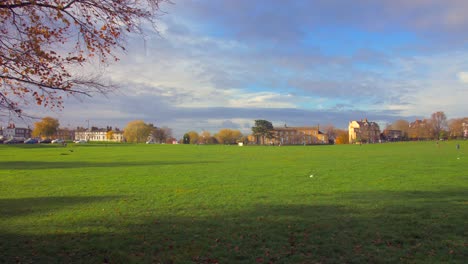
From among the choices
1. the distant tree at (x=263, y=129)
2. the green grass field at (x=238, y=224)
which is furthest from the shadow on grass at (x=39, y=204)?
the distant tree at (x=263, y=129)

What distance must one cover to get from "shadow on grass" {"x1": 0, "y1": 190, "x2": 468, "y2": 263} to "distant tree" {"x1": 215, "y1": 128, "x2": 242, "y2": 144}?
172m

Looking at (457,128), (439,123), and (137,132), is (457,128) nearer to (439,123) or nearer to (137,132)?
(439,123)

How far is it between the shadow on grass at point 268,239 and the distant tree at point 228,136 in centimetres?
17245

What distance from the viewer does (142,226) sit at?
9555 millimetres

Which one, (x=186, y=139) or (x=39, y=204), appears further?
(x=186, y=139)

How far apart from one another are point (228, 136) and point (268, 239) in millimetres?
177450

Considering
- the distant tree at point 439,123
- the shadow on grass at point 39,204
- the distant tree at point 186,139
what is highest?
the distant tree at point 439,123

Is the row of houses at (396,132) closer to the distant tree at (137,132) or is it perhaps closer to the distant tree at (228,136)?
the distant tree at (228,136)

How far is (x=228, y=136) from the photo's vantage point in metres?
186

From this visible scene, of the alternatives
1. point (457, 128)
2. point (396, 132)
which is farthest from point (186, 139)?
point (457, 128)

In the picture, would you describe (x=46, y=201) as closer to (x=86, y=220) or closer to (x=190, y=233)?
(x=86, y=220)

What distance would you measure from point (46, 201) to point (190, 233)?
7.78m

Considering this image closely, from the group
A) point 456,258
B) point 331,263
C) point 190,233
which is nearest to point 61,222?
point 190,233

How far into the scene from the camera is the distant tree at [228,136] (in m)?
184
